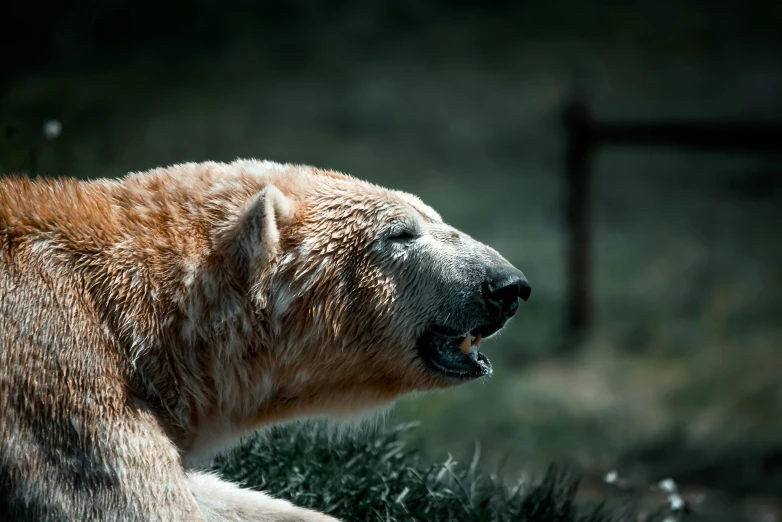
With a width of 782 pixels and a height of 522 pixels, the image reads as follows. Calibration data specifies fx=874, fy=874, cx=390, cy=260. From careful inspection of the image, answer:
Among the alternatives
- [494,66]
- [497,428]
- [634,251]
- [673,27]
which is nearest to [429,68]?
[494,66]

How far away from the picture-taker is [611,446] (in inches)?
291

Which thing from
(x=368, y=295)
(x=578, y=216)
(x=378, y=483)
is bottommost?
(x=378, y=483)

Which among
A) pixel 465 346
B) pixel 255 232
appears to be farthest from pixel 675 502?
pixel 255 232

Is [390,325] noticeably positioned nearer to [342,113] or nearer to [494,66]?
[342,113]

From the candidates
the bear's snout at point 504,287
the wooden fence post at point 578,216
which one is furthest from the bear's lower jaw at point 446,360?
the wooden fence post at point 578,216

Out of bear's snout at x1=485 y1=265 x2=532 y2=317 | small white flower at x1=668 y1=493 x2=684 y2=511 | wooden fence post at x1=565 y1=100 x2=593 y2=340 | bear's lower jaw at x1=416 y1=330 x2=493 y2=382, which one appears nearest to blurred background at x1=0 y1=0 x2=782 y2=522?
wooden fence post at x1=565 y1=100 x2=593 y2=340

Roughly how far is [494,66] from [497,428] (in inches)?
530

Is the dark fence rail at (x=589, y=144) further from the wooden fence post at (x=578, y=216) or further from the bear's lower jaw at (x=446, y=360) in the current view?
the bear's lower jaw at (x=446, y=360)

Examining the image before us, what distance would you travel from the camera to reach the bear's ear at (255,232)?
7.93 ft

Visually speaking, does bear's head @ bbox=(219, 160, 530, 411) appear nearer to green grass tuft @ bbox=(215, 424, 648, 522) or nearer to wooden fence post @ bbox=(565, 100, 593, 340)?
green grass tuft @ bbox=(215, 424, 648, 522)

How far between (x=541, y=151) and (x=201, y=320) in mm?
14848

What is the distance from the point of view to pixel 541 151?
1670cm

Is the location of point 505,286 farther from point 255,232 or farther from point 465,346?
point 255,232

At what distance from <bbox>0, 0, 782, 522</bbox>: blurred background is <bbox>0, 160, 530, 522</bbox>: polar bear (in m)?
1.14
